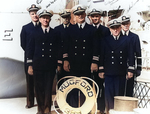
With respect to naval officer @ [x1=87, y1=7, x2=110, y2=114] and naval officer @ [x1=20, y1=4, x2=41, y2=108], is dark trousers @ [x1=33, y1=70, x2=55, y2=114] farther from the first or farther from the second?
naval officer @ [x1=87, y1=7, x2=110, y2=114]

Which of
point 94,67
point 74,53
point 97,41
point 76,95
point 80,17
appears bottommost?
point 76,95

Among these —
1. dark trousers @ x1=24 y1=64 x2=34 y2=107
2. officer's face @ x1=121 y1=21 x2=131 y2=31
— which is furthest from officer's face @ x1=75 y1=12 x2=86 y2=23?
dark trousers @ x1=24 y1=64 x2=34 y2=107

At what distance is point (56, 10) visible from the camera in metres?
1.97

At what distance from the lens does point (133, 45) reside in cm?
180

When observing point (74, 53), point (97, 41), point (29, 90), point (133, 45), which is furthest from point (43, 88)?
point (133, 45)

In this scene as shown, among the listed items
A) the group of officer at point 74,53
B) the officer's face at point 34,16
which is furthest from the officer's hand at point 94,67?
the officer's face at point 34,16

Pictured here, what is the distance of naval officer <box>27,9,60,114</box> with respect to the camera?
1.89m

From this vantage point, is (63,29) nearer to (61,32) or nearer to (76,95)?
(61,32)

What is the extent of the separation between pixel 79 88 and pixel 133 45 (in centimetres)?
57

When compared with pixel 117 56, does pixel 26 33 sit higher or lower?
higher

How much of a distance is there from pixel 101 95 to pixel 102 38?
49 centimetres

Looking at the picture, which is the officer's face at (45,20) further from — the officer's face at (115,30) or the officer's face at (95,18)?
the officer's face at (115,30)

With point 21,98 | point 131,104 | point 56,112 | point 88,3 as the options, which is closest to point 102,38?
point 88,3

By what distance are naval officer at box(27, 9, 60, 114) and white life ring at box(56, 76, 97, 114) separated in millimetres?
109
